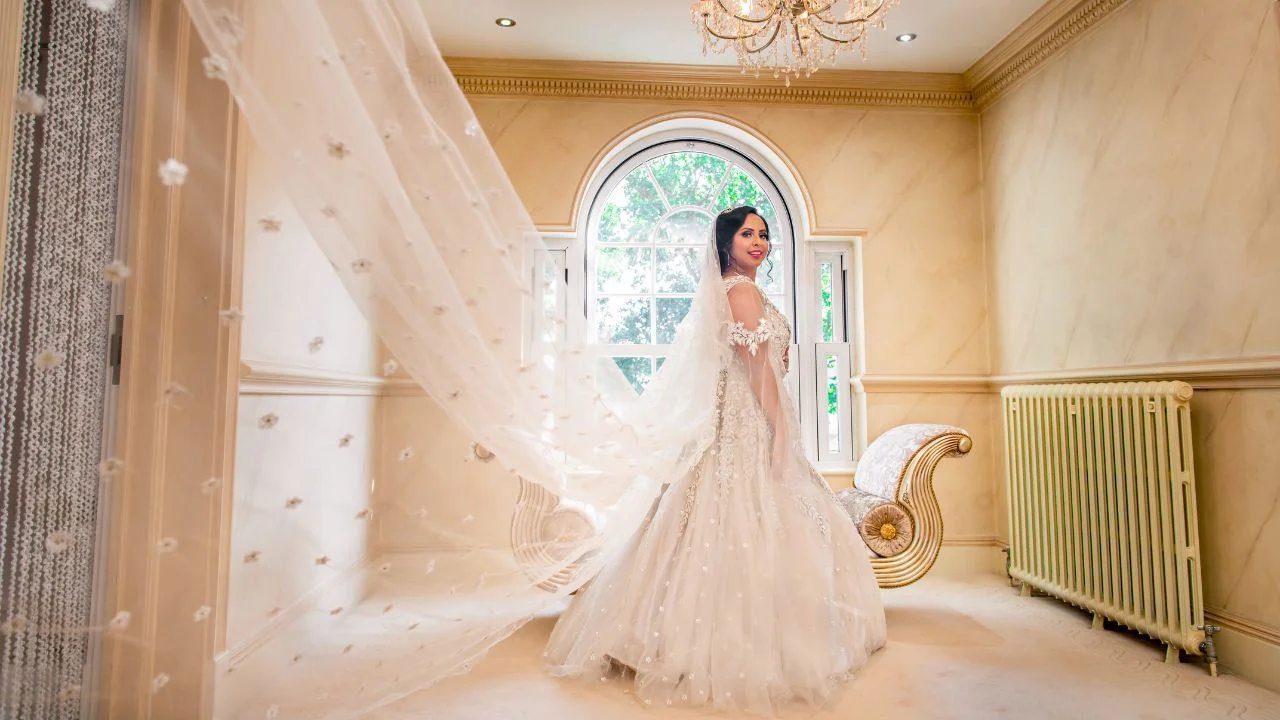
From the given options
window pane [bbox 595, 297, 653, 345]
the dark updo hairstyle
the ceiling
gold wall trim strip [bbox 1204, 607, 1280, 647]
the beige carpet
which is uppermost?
the ceiling

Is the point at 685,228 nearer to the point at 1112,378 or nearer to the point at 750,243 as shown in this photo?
the point at 750,243

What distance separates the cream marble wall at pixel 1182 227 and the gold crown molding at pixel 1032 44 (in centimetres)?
8

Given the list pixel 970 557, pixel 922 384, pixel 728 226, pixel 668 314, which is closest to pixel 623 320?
pixel 668 314

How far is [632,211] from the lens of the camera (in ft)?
13.2

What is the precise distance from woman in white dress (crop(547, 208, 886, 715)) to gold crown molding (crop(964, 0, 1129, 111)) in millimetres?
1954

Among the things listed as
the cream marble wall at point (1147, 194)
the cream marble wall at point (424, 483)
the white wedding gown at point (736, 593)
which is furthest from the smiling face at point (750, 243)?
the cream marble wall at point (1147, 194)

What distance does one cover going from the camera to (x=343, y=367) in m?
1.43

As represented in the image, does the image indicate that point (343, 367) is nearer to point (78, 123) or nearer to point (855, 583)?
point (78, 123)

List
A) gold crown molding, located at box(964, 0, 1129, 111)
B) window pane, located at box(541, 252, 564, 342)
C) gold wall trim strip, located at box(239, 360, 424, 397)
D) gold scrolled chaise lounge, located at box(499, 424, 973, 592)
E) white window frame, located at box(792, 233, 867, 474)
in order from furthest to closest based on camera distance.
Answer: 1. white window frame, located at box(792, 233, 867, 474)
2. gold crown molding, located at box(964, 0, 1129, 111)
3. gold scrolled chaise lounge, located at box(499, 424, 973, 592)
4. window pane, located at box(541, 252, 564, 342)
5. gold wall trim strip, located at box(239, 360, 424, 397)

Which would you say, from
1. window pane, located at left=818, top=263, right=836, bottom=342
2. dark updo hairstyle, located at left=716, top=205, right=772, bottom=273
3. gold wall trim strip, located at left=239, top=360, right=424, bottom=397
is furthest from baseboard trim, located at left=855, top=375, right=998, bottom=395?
gold wall trim strip, located at left=239, top=360, right=424, bottom=397

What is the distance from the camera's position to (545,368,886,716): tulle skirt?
192 centimetres

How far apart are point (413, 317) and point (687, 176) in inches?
117

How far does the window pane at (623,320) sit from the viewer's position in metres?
3.96

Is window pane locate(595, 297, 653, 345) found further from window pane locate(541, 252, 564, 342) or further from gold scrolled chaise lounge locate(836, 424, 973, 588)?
Answer: window pane locate(541, 252, 564, 342)
